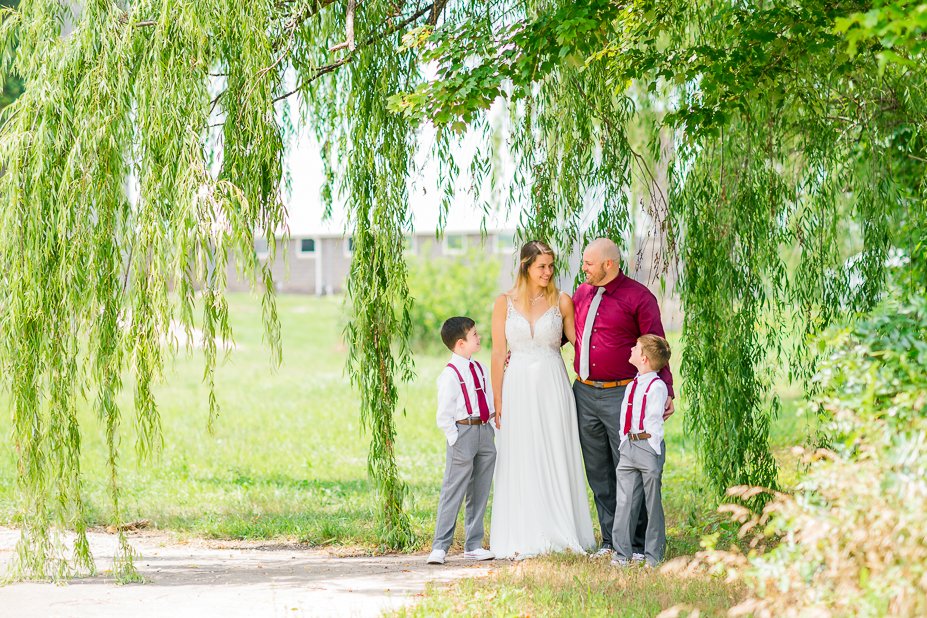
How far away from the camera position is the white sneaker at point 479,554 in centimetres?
640

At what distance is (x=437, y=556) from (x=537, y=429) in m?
0.98

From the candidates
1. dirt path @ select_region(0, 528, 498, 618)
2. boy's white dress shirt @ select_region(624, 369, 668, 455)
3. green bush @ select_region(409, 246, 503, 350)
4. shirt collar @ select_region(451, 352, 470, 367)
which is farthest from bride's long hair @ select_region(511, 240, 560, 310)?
green bush @ select_region(409, 246, 503, 350)

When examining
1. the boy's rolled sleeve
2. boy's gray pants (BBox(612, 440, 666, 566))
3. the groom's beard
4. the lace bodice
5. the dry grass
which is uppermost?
the groom's beard

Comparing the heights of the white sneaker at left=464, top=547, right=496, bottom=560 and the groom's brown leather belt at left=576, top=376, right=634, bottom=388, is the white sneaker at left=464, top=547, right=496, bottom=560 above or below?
below

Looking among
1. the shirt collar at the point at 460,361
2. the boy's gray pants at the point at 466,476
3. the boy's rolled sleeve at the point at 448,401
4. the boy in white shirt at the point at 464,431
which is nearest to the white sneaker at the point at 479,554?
the boy in white shirt at the point at 464,431

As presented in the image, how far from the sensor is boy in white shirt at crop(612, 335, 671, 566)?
19.2 ft

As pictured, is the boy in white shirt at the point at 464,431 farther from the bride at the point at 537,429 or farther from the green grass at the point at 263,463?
the green grass at the point at 263,463

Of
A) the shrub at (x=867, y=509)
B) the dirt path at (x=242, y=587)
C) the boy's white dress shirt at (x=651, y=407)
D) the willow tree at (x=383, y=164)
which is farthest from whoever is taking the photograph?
the boy's white dress shirt at (x=651, y=407)

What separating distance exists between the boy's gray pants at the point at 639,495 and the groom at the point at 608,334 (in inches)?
5.8

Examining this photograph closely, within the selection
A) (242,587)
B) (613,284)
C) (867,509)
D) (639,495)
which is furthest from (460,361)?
(867,509)

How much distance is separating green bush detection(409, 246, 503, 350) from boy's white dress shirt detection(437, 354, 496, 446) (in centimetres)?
2148

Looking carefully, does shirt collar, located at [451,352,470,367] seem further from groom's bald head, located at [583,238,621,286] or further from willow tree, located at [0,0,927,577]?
groom's bald head, located at [583,238,621,286]

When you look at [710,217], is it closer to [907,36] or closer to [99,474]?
[907,36]

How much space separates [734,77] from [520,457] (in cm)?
270
